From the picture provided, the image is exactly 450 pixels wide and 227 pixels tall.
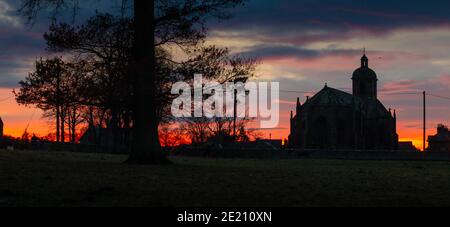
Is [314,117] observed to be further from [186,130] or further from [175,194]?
[175,194]

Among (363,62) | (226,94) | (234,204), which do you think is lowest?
(234,204)

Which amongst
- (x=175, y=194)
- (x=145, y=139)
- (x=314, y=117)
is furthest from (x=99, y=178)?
(x=314, y=117)

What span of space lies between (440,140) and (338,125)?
2048 inches

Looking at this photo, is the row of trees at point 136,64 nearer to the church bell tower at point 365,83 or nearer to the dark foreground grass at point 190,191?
the dark foreground grass at point 190,191

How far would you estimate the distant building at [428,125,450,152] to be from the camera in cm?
14715

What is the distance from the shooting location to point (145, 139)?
23531 mm

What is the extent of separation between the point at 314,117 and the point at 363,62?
30.6 m

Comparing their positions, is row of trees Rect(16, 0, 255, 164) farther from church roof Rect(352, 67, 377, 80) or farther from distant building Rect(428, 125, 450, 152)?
distant building Rect(428, 125, 450, 152)

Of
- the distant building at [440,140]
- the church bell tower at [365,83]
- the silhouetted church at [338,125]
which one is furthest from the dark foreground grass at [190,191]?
the distant building at [440,140]

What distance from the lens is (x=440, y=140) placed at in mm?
149875

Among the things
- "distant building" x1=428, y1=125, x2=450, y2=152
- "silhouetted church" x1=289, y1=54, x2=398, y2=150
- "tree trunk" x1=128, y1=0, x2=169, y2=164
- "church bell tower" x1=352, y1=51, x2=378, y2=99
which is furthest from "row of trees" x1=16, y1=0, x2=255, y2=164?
"distant building" x1=428, y1=125, x2=450, y2=152

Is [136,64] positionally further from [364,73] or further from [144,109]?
[364,73]

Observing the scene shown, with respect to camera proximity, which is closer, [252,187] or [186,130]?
[252,187]

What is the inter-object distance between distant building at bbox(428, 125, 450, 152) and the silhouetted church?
1232 inches
